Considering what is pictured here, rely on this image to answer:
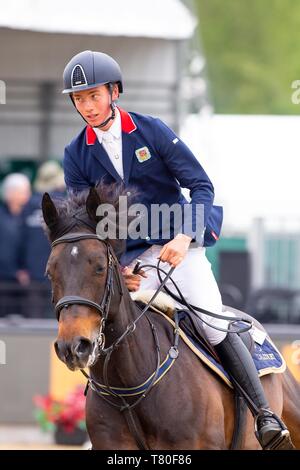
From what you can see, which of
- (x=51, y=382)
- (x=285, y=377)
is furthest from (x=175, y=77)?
(x=285, y=377)

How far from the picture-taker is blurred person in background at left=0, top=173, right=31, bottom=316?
39.7ft

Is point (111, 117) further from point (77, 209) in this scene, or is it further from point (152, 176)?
point (77, 209)

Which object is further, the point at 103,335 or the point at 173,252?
the point at 173,252

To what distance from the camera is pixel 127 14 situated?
44.9ft

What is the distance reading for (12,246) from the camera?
1215cm

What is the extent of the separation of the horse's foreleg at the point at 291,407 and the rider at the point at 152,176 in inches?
26.3

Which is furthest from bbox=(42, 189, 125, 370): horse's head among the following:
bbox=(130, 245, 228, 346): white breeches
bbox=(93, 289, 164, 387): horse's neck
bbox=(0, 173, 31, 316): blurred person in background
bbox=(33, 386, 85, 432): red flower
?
bbox=(0, 173, 31, 316): blurred person in background

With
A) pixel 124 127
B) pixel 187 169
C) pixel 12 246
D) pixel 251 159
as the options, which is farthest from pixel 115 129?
pixel 251 159

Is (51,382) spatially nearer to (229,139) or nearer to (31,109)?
(31,109)

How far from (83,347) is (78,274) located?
36 centimetres

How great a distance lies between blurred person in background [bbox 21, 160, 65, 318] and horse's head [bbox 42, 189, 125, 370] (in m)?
6.31

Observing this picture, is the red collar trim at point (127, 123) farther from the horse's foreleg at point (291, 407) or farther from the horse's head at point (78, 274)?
the horse's foreleg at point (291, 407)

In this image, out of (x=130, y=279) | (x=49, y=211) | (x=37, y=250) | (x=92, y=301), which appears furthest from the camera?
(x=37, y=250)
